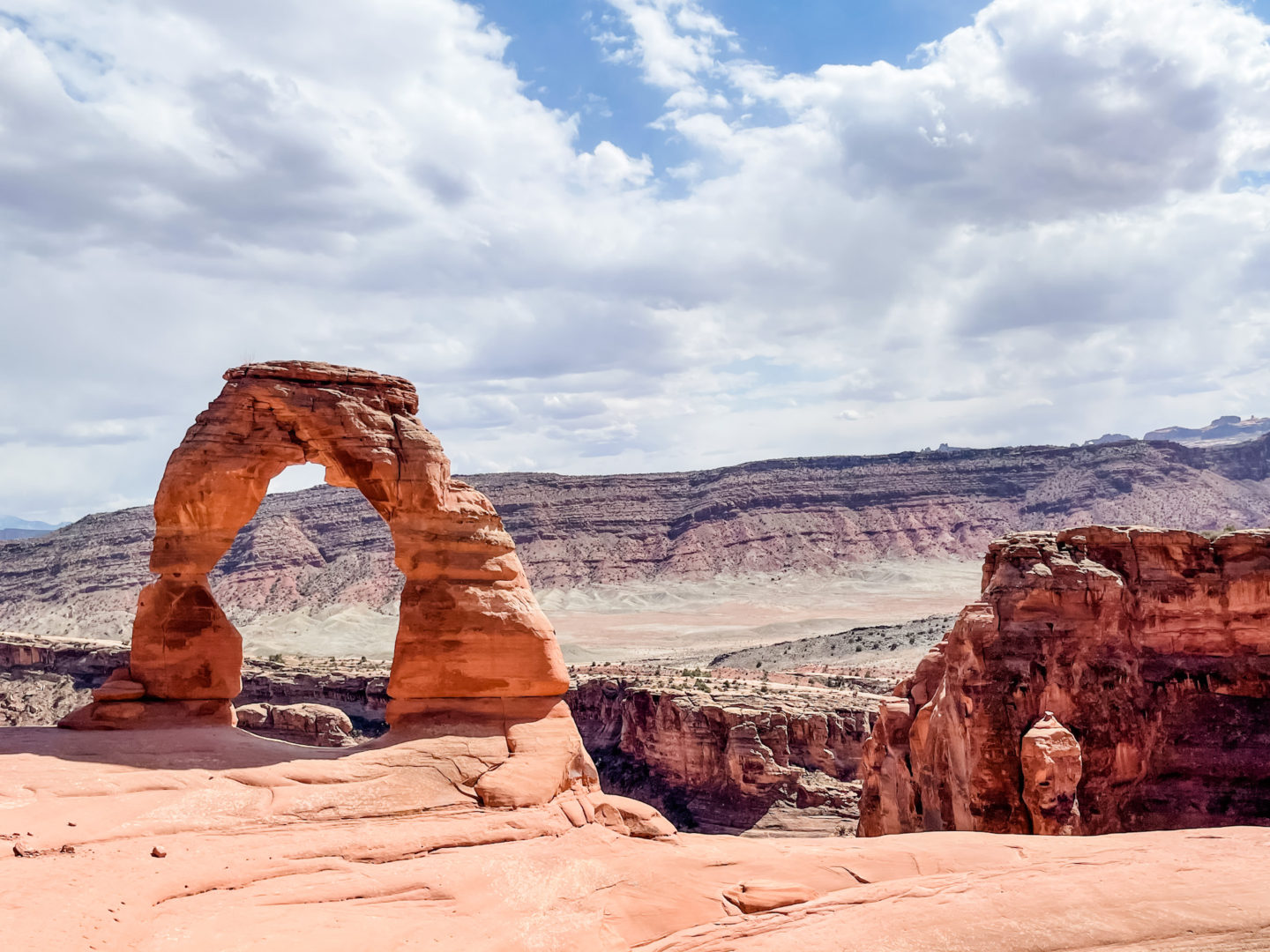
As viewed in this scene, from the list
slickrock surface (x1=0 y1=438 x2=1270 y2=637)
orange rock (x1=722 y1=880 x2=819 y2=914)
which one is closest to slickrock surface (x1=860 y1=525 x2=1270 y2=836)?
orange rock (x1=722 y1=880 x2=819 y2=914)

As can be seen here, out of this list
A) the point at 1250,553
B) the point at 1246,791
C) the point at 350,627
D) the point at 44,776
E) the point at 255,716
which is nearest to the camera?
the point at 44,776

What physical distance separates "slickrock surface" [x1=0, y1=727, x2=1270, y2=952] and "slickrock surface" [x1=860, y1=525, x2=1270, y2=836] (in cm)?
462

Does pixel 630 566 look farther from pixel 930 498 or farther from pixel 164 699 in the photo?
pixel 164 699

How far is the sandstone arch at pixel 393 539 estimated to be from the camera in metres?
15.8

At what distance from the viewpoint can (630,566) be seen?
12950 cm

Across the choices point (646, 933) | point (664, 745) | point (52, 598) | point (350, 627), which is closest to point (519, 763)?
point (646, 933)

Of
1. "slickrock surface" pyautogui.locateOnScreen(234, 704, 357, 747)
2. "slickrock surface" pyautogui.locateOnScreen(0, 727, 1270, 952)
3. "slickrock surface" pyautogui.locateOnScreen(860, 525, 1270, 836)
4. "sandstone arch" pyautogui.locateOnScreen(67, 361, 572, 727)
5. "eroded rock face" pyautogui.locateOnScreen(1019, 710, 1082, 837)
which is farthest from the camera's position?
"slickrock surface" pyautogui.locateOnScreen(234, 704, 357, 747)

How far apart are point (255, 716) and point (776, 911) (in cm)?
3207

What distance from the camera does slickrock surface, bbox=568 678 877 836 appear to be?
34781mm

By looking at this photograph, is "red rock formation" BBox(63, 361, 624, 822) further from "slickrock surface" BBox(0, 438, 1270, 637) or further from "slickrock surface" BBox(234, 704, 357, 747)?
"slickrock surface" BBox(0, 438, 1270, 637)

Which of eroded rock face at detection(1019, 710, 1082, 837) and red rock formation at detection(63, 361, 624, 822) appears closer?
red rock formation at detection(63, 361, 624, 822)

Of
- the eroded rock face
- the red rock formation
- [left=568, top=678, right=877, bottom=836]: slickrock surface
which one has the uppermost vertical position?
the red rock formation

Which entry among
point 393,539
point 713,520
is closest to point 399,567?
point 393,539

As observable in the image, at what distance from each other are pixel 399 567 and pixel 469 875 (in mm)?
6131
